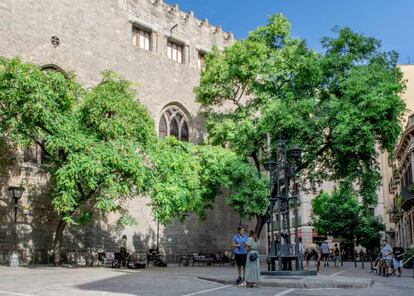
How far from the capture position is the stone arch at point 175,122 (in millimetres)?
29828

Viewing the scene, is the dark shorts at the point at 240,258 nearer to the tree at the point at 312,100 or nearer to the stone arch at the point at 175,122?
the tree at the point at 312,100

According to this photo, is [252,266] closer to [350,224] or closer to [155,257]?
[155,257]

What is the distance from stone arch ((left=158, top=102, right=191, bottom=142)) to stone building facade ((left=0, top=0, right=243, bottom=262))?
0.17 feet

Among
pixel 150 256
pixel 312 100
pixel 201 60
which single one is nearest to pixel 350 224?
pixel 201 60

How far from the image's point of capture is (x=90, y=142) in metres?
19.2

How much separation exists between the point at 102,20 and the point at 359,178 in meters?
14.1

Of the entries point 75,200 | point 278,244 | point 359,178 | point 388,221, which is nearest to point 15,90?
point 75,200

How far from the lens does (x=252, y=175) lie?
25.5 metres

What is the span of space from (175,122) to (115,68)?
15.9 feet

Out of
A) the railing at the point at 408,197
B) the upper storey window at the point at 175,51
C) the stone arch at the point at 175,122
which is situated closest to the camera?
the stone arch at the point at 175,122

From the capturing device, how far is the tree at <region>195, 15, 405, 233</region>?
23.9m

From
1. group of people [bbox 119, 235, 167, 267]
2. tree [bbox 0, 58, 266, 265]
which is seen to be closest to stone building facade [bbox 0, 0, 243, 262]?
group of people [bbox 119, 235, 167, 267]

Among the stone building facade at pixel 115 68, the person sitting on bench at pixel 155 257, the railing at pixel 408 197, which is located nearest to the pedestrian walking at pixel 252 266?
the stone building facade at pixel 115 68

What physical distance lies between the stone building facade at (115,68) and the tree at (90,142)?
7.41 feet
